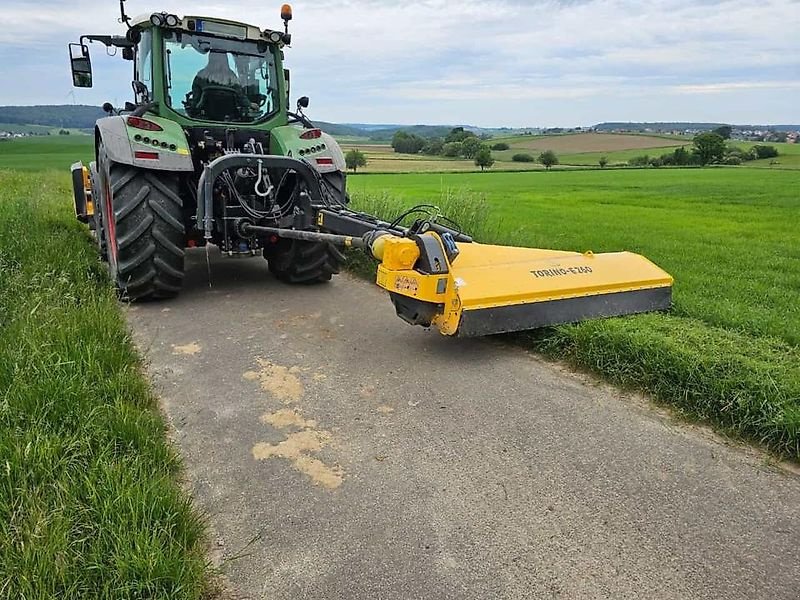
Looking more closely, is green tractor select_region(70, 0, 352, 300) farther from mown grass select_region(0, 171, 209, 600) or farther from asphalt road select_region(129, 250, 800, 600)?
asphalt road select_region(129, 250, 800, 600)

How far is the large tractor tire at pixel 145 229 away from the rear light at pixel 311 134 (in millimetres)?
1341

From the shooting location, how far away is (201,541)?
2389mm

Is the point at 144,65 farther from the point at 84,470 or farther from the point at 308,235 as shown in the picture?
the point at 84,470

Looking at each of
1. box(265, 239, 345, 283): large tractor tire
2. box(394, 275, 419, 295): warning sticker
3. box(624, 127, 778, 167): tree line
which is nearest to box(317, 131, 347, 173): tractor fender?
box(265, 239, 345, 283): large tractor tire

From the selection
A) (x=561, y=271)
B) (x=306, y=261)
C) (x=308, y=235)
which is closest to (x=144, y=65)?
(x=306, y=261)

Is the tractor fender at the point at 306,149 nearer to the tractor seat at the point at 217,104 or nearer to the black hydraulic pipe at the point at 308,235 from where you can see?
the tractor seat at the point at 217,104

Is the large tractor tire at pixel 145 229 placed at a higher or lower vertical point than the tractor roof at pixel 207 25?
lower

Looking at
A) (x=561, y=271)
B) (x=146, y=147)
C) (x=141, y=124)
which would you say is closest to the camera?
(x=561, y=271)

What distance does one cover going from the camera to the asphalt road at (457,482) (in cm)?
227

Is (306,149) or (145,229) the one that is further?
(306,149)

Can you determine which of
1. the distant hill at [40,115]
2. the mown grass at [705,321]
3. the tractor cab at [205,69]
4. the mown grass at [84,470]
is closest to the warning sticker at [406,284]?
the mown grass at [705,321]

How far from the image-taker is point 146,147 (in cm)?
523

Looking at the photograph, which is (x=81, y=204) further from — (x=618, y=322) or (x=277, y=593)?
(x=277, y=593)

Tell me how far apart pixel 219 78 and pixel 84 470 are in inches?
175
